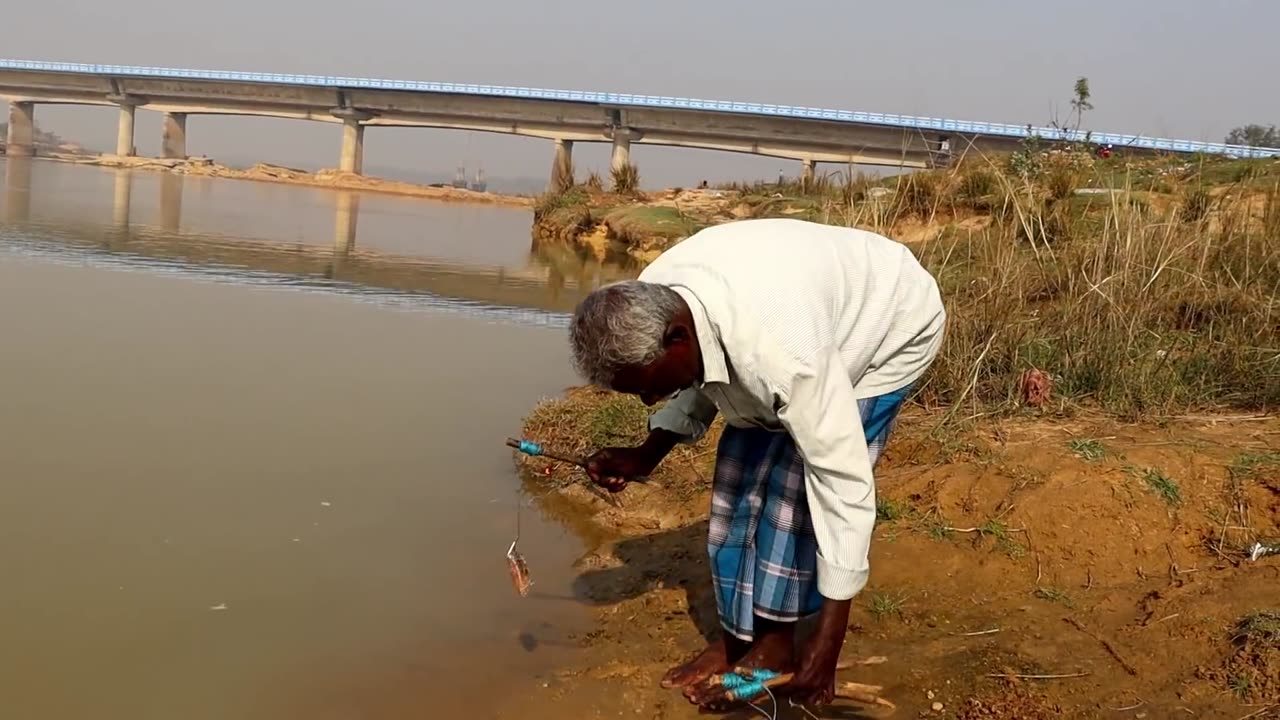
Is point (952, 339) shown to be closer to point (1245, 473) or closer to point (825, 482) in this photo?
point (1245, 473)

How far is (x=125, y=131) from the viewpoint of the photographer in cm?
3962

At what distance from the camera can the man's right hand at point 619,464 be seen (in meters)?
2.40

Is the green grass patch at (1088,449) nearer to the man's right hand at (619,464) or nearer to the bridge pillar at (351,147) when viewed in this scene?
the man's right hand at (619,464)

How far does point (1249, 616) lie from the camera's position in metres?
2.14

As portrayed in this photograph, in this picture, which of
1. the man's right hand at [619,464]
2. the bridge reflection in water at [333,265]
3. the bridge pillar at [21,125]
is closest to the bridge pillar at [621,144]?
the bridge reflection in water at [333,265]

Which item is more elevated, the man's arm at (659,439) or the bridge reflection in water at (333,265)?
the man's arm at (659,439)

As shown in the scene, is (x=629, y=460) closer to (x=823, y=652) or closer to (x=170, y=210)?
(x=823, y=652)

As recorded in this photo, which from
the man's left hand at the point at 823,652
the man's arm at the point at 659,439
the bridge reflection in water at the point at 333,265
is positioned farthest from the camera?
the bridge reflection in water at the point at 333,265

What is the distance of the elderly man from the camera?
1729 millimetres

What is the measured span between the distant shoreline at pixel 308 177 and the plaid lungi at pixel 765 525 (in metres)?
30.9

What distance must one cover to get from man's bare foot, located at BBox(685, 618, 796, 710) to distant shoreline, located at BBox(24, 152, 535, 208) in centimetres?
3100

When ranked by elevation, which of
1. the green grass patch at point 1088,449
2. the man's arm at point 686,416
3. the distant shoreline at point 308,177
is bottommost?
the green grass patch at point 1088,449

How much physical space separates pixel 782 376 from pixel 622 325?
0.97ft

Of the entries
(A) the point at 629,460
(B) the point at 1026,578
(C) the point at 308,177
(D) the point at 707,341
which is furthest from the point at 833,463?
(C) the point at 308,177
